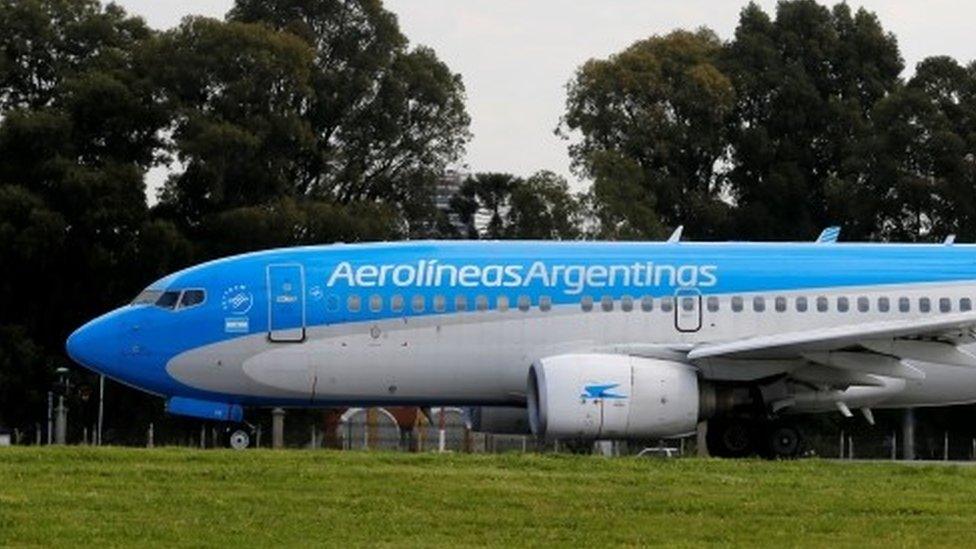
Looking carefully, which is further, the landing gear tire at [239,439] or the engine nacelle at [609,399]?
the landing gear tire at [239,439]

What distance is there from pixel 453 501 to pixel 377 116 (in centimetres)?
4282

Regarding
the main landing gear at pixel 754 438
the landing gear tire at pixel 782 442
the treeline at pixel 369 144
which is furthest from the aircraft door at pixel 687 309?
the treeline at pixel 369 144

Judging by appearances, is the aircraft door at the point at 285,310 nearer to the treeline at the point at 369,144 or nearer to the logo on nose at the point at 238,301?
the logo on nose at the point at 238,301

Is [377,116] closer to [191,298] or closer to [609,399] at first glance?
[191,298]

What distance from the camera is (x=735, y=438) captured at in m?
34.4

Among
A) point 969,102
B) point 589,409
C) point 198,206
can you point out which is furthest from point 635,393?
point 969,102

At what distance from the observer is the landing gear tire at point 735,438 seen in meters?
34.3

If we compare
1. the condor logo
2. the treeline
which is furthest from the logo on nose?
the treeline

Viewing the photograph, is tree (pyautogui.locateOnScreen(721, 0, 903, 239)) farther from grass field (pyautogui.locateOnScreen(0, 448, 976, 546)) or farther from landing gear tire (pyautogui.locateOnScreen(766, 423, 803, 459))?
grass field (pyautogui.locateOnScreen(0, 448, 976, 546))

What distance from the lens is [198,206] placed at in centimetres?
6081

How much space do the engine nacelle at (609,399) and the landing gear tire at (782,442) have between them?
4.41 ft

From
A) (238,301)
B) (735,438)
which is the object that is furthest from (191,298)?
(735,438)

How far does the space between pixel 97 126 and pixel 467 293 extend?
90.5 feet

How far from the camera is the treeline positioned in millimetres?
57938
